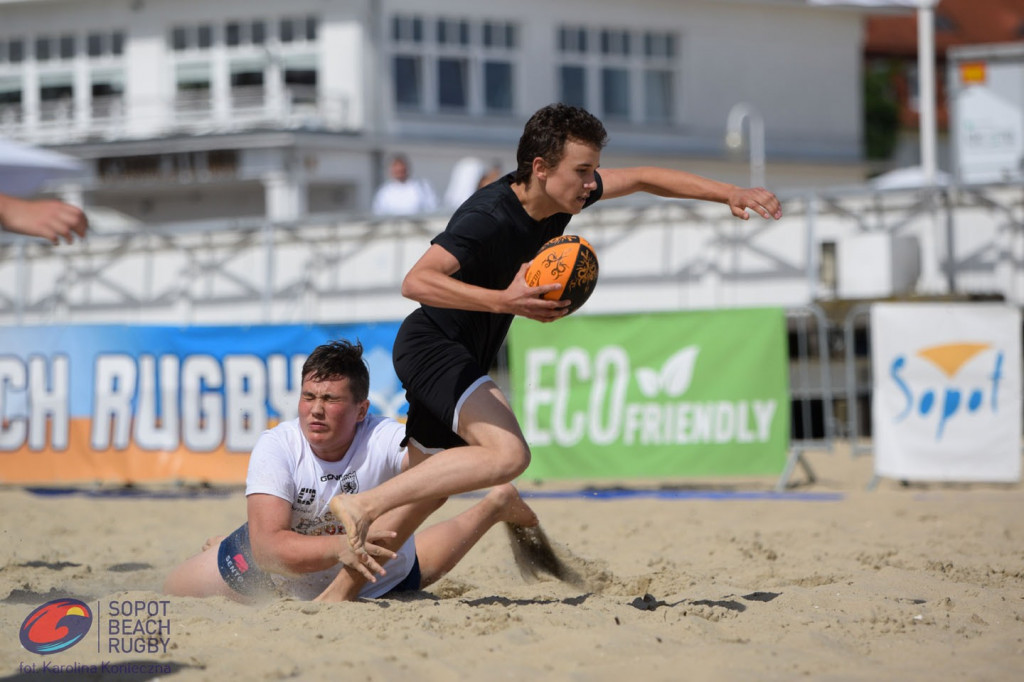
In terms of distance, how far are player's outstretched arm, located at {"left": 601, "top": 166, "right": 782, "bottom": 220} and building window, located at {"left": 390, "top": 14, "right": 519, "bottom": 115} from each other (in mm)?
23933

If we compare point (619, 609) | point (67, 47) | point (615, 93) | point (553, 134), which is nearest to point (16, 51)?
point (67, 47)

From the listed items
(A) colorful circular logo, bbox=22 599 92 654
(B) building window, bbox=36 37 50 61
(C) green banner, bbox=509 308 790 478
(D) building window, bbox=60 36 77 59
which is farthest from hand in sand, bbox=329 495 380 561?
(B) building window, bbox=36 37 50 61

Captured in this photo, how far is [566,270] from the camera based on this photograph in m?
4.37

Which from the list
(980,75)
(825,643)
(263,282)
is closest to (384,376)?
(263,282)

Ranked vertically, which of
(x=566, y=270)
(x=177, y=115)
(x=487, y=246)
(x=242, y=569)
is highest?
(x=177, y=115)

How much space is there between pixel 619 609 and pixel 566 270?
4.45 ft

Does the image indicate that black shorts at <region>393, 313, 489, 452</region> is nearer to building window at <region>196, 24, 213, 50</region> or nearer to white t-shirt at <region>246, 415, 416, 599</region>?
white t-shirt at <region>246, 415, 416, 599</region>

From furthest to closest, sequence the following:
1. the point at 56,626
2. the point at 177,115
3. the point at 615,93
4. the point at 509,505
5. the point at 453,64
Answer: the point at 615,93 < the point at 453,64 < the point at 177,115 < the point at 509,505 < the point at 56,626

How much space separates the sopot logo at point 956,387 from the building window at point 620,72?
21.5 m

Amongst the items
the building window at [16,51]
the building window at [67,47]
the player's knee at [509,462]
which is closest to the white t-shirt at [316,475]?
the player's knee at [509,462]

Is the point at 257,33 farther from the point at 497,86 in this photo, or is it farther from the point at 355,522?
the point at 355,522

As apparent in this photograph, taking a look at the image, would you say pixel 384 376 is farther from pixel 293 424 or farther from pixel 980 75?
pixel 980 75

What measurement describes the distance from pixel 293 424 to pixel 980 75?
14.0m

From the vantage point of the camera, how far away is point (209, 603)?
15.9ft
